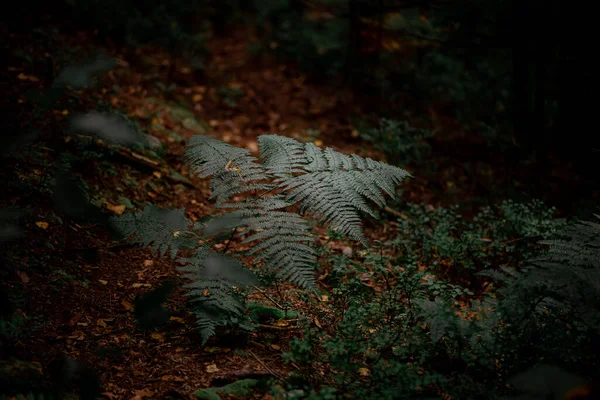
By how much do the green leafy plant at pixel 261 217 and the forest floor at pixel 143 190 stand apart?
0.34m

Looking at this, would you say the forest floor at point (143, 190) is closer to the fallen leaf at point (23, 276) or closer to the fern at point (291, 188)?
the fallen leaf at point (23, 276)

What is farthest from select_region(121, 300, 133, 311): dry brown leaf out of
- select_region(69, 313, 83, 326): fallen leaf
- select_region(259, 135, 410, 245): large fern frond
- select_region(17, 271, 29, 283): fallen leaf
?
select_region(259, 135, 410, 245): large fern frond

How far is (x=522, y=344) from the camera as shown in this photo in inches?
93.7

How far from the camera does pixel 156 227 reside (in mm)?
2617

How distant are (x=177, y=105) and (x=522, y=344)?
4627mm

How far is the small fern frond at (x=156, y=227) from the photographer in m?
2.53

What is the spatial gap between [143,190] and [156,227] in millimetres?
1328

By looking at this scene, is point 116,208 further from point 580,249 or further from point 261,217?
point 580,249

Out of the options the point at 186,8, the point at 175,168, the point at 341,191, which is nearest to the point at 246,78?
the point at 186,8

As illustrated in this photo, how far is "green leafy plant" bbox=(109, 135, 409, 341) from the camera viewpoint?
95.0 inches

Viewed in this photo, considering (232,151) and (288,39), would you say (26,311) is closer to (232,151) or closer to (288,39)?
(232,151)

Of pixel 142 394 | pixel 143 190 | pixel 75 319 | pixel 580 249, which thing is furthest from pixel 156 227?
pixel 580 249

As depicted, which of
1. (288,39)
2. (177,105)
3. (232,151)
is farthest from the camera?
(288,39)

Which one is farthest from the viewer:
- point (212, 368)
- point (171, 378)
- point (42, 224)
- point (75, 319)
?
point (42, 224)
